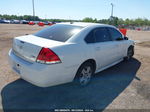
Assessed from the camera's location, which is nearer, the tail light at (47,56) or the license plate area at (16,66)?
the tail light at (47,56)

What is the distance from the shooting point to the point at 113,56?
4.75 meters

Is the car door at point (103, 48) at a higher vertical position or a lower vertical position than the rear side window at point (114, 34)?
lower

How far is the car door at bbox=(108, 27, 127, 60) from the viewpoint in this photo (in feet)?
15.5

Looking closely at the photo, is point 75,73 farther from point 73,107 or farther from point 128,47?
point 128,47

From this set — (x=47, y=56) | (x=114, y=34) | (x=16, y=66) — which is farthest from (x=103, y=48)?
(x=16, y=66)

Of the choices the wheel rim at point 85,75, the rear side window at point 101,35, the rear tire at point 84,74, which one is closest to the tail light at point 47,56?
the rear tire at point 84,74

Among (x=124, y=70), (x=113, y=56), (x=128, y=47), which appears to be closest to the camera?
(x=113, y=56)

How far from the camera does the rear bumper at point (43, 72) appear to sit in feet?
9.18

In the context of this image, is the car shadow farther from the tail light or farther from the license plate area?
the tail light

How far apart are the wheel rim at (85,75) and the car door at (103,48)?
0.38m

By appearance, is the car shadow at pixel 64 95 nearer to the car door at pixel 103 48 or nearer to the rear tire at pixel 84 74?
the rear tire at pixel 84 74

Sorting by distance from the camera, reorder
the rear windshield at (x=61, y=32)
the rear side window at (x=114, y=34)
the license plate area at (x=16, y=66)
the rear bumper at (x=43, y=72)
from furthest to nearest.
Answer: the rear side window at (x=114, y=34) → the rear windshield at (x=61, y=32) → the license plate area at (x=16, y=66) → the rear bumper at (x=43, y=72)

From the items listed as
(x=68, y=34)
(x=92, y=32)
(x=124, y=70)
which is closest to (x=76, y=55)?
(x=68, y=34)

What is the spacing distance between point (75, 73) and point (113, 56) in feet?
6.30
